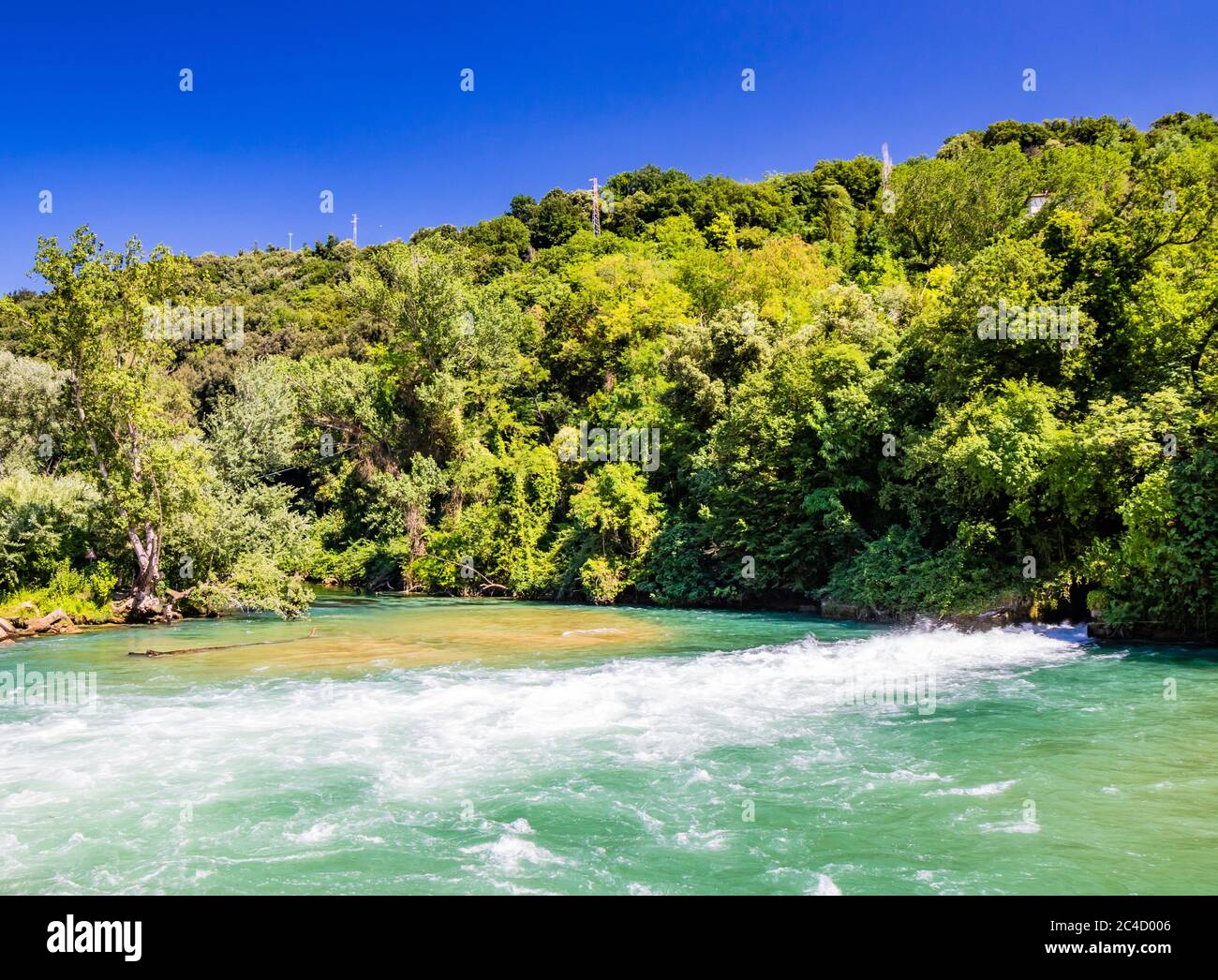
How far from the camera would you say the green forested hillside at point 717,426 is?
2133 cm

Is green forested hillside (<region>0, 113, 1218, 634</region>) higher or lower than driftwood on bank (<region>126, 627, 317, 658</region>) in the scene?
higher

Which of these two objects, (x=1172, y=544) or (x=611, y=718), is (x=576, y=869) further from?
(x=1172, y=544)

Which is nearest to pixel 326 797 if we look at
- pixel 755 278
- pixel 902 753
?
pixel 902 753

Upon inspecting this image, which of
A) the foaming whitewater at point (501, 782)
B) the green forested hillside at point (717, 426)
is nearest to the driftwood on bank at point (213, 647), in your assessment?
the foaming whitewater at point (501, 782)

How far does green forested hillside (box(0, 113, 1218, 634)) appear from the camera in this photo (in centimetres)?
2133

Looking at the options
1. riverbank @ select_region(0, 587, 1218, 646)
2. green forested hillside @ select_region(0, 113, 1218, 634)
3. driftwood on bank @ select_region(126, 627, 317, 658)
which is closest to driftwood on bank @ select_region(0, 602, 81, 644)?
riverbank @ select_region(0, 587, 1218, 646)

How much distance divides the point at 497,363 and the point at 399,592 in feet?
42.4

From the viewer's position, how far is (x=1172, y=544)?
1805 cm

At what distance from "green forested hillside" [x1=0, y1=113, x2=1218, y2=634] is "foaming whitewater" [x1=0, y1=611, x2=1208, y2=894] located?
6.90 metres

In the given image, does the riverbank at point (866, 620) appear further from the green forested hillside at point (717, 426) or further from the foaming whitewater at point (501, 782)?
the foaming whitewater at point (501, 782)

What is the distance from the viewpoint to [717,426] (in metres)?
31.9

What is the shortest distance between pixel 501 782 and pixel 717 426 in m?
23.0

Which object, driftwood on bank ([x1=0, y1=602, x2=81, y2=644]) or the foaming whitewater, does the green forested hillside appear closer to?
driftwood on bank ([x1=0, y1=602, x2=81, y2=644])

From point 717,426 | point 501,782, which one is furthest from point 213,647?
point 717,426
